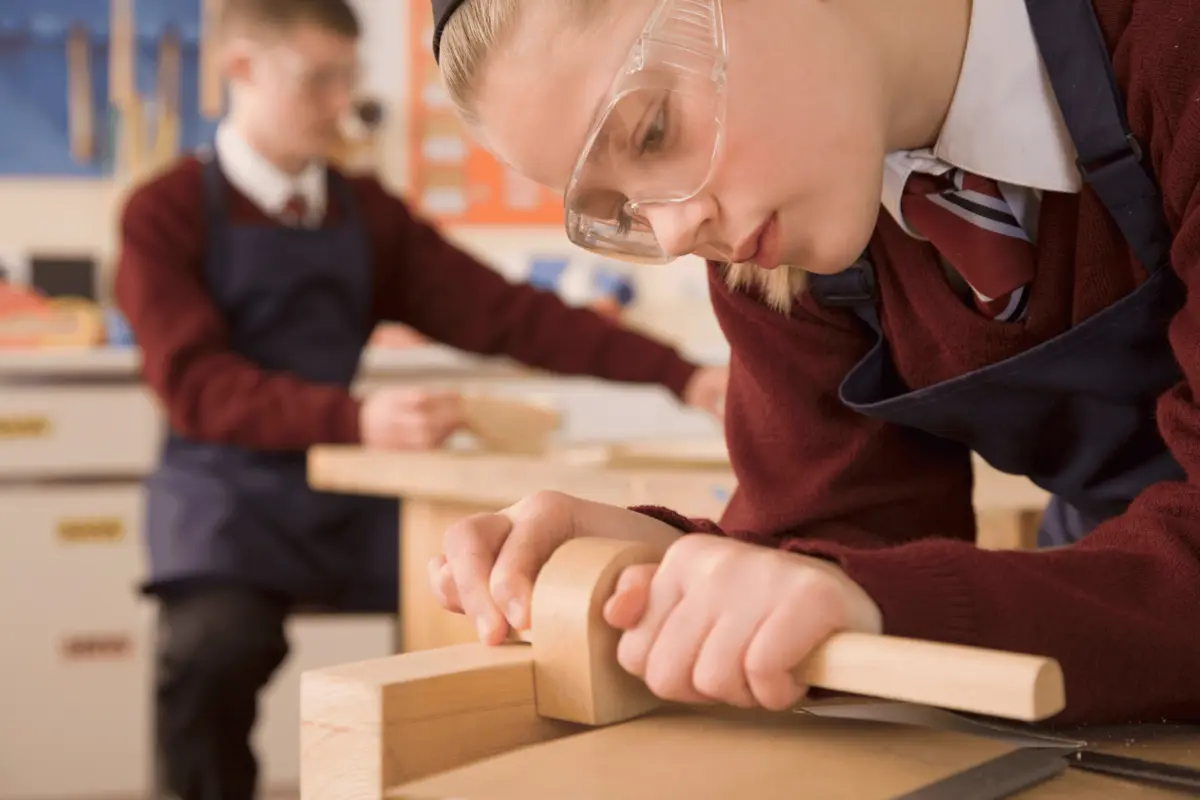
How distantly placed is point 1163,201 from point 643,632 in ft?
1.00

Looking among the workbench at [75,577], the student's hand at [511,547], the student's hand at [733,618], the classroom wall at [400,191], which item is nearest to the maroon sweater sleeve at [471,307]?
the workbench at [75,577]

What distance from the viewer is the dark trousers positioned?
5.06ft

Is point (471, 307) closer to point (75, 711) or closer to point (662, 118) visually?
point (75, 711)

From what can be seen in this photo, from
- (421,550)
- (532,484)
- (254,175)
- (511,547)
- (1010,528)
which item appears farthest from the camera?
(254,175)

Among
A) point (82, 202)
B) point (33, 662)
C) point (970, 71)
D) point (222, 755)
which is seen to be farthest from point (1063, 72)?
point (82, 202)

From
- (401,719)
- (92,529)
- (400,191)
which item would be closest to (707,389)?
(401,719)

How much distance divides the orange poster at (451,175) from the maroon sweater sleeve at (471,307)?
1248mm

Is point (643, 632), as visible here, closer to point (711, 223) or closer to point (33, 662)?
point (711, 223)

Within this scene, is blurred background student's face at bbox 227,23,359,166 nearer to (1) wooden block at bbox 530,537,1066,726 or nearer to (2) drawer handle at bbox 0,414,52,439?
(2) drawer handle at bbox 0,414,52,439

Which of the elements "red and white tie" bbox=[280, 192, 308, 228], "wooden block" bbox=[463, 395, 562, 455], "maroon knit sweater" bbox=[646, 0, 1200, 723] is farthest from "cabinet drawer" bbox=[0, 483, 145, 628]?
"maroon knit sweater" bbox=[646, 0, 1200, 723]

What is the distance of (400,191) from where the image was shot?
3113mm

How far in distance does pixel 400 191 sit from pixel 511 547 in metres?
2.67

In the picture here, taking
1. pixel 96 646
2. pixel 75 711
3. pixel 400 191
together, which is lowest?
pixel 75 711

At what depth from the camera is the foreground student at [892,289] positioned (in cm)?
47
